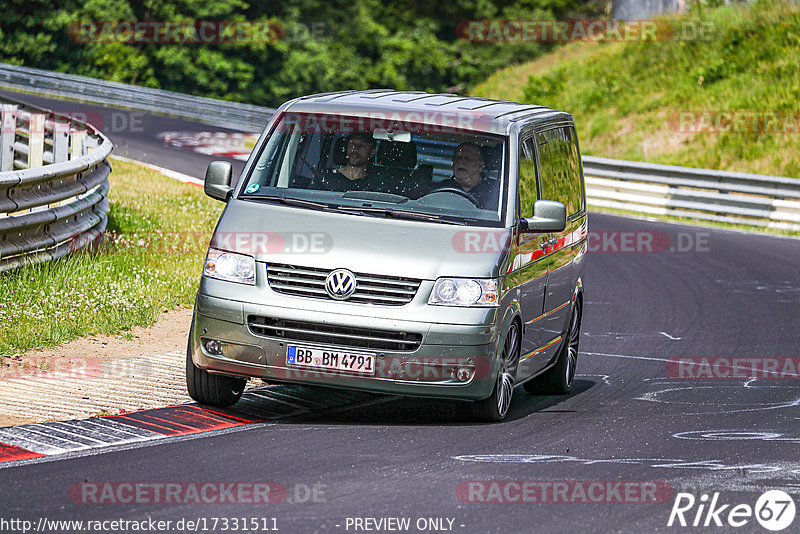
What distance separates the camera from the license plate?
7.88 metres

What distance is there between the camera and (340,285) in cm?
784

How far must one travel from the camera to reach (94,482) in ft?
21.0

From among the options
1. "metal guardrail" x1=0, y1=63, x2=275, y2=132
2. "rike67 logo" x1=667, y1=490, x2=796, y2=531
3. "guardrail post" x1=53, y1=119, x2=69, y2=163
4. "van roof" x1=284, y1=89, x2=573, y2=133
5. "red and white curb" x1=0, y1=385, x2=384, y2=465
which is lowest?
"metal guardrail" x1=0, y1=63, x2=275, y2=132

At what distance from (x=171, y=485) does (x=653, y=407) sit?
171 inches

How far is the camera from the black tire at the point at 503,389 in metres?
8.37

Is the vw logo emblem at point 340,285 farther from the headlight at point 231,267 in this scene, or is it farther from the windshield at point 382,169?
the windshield at point 382,169

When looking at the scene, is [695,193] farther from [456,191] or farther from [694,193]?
[456,191]

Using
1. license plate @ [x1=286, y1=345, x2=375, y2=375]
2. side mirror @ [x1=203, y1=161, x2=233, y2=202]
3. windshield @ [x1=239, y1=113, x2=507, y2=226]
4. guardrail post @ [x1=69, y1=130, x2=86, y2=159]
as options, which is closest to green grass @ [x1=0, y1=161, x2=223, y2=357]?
guardrail post @ [x1=69, y1=130, x2=86, y2=159]

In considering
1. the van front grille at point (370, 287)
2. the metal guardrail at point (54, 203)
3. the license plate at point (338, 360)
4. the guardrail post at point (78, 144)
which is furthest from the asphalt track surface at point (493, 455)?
the guardrail post at point (78, 144)

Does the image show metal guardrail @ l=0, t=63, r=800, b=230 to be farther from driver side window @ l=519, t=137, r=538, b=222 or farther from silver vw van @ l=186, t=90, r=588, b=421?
driver side window @ l=519, t=137, r=538, b=222

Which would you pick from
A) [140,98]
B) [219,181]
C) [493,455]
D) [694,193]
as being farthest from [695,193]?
[493,455]

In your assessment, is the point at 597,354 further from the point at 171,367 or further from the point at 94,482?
the point at 94,482

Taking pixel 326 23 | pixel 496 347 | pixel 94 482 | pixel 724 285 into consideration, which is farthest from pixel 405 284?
pixel 326 23

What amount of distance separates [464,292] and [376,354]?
647 millimetres
